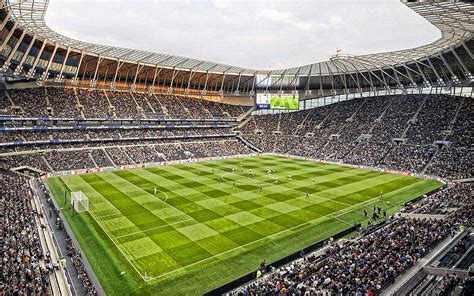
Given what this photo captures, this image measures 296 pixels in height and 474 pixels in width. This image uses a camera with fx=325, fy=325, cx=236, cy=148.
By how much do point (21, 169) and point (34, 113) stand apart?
51.8 feet

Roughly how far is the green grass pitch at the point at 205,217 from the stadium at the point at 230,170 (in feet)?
0.65

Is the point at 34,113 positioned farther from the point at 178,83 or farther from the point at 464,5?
the point at 464,5

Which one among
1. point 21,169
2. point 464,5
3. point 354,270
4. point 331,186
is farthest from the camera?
point 21,169

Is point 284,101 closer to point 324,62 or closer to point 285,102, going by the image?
point 285,102

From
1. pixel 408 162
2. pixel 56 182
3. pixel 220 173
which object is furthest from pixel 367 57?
pixel 56 182

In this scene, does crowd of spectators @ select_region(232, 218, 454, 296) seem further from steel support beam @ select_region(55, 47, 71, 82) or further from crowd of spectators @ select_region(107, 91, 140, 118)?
steel support beam @ select_region(55, 47, 71, 82)

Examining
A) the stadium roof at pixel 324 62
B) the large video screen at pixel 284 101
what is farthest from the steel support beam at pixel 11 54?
the large video screen at pixel 284 101

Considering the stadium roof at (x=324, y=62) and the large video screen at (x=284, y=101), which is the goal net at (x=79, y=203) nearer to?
the stadium roof at (x=324, y=62)

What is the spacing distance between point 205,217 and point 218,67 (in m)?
57.9

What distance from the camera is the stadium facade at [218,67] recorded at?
1615 inches

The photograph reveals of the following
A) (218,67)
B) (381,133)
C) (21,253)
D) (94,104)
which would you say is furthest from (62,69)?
(381,133)

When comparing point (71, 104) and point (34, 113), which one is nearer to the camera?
point (34, 113)

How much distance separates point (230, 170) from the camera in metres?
54.6

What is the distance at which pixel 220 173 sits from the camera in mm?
51625
